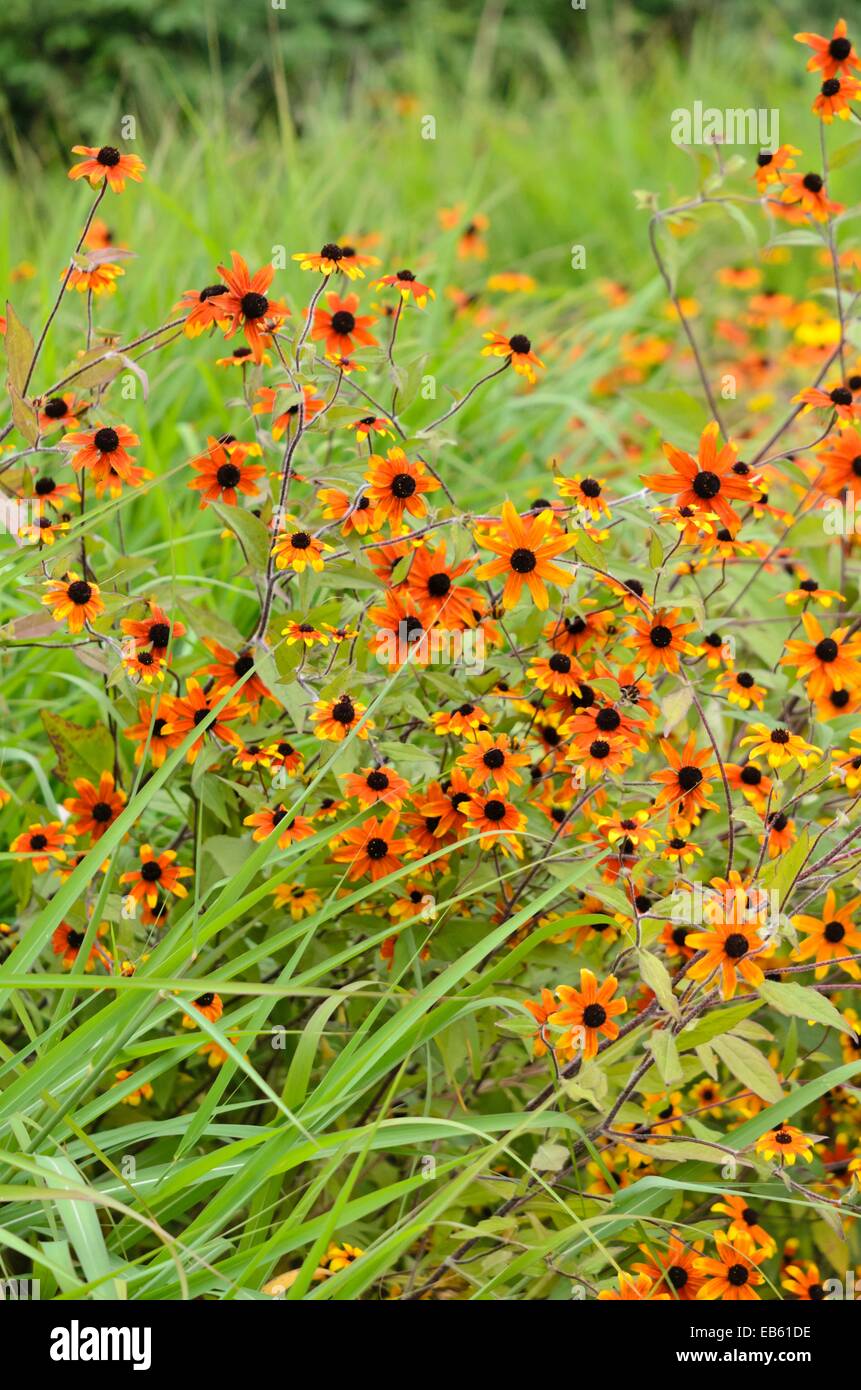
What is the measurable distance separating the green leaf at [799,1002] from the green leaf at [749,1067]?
116mm

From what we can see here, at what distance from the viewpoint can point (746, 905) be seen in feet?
5.60

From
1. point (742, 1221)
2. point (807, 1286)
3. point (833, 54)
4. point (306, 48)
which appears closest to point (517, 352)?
point (833, 54)

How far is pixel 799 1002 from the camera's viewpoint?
1.68m

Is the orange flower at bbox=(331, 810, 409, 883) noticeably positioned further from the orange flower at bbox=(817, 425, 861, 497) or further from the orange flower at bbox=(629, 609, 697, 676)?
the orange flower at bbox=(817, 425, 861, 497)

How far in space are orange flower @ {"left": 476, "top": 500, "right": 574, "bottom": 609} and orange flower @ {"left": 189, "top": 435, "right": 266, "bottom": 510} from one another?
413mm

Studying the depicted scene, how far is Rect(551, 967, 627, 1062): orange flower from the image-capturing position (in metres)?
1.74

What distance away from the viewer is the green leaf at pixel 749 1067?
173 cm

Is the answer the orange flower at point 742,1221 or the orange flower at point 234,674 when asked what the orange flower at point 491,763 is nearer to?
the orange flower at point 234,674

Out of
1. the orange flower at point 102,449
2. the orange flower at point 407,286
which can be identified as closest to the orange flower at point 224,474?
the orange flower at point 102,449

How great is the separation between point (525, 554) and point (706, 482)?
0.28 metres

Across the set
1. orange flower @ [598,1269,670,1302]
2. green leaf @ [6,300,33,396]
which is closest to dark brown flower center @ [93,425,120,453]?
green leaf @ [6,300,33,396]

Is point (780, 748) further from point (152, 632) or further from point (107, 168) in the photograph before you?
point (107, 168)
